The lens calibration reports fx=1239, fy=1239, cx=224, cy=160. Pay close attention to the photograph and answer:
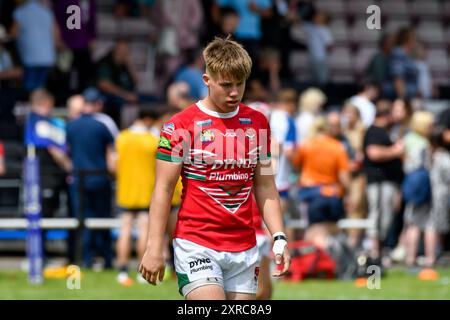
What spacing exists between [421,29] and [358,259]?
985cm

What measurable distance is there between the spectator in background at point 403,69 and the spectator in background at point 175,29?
338cm

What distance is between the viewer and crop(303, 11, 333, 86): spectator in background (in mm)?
21734

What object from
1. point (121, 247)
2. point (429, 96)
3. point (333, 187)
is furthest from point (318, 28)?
point (121, 247)

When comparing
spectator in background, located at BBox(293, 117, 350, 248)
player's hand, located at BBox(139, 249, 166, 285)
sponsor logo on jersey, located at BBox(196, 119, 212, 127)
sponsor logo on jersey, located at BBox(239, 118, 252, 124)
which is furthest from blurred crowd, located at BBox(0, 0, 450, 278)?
player's hand, located at BBox(139, 249, 166, 285)

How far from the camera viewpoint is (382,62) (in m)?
20.9

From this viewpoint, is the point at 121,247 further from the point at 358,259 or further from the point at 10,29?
the point at 10,29

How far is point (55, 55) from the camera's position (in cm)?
1956

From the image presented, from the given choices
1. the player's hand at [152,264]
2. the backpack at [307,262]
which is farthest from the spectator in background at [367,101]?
the player's hand at [152,264]

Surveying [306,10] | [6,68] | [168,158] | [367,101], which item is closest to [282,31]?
[306,10]

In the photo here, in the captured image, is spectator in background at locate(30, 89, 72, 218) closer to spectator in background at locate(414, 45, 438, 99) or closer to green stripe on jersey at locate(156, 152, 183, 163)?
spectator in background at locate(414, 45, 438, 99)

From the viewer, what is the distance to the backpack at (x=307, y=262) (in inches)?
600

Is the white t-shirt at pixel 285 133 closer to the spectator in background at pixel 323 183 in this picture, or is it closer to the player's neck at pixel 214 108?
the spectator in background at pixel 323 183

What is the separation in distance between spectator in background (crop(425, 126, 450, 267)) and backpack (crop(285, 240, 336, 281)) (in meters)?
2.17

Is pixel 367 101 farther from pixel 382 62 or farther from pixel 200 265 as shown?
pixel 200 265
